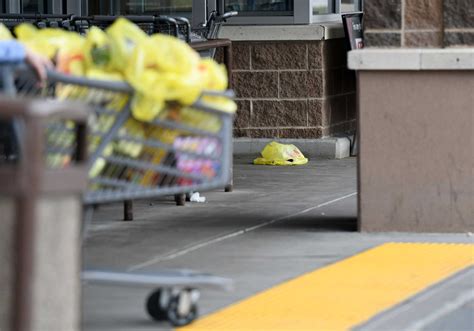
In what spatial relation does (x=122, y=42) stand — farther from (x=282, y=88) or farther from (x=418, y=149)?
(x=282, y=88)

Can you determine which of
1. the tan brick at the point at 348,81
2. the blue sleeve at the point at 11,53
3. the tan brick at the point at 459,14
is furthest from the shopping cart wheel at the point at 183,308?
the tan brick at the point at 348,81

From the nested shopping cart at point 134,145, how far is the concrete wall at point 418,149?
2.86 metres

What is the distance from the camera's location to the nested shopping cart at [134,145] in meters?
5.96

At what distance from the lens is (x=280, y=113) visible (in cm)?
1457

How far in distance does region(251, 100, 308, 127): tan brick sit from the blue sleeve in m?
8.71

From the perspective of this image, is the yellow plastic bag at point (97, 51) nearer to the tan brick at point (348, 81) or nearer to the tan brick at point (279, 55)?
the tan brick at point (279, 55)

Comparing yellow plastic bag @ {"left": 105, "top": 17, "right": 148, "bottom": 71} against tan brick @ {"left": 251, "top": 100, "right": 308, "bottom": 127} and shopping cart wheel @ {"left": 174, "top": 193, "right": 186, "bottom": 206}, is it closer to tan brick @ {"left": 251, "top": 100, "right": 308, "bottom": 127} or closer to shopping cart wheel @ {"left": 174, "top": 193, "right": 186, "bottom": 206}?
shopping cart wheel @ {"left": 174, "top": 193, "right": 186, "bottom": 206}

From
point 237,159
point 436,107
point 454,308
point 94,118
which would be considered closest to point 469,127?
point 436,107

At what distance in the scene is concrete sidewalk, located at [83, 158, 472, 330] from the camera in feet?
23.7

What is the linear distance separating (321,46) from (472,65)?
5.64m

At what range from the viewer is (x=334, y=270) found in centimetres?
792

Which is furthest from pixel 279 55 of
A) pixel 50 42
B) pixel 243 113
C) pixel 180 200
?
pixel 50 42

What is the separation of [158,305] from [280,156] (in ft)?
24.1

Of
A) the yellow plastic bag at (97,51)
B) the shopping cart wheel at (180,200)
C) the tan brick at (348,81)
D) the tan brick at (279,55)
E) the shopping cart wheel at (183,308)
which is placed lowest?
the shopping cart wheel at (180,200)
